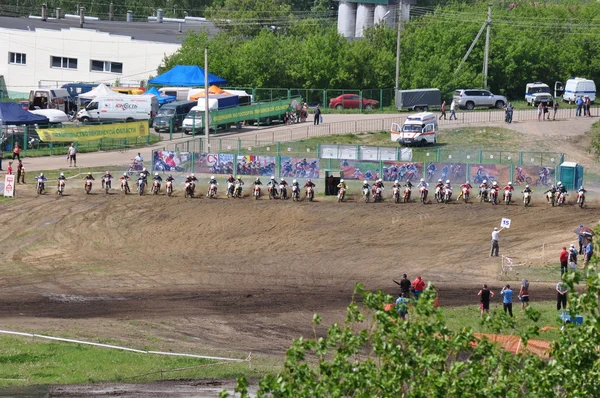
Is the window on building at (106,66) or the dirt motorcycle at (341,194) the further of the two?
the window on building at (106,66)

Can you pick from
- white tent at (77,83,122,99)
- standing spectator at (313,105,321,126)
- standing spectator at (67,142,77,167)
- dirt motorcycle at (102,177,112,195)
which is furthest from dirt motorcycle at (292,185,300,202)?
white tent at (77,83,122,99)

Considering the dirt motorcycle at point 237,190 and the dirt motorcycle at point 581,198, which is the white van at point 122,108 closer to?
the dirt motorcycle at point 237,190

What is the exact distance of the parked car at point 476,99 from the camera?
242 ft

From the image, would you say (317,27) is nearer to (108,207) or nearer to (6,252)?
(108,207)

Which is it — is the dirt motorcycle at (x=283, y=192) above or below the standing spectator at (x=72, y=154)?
below

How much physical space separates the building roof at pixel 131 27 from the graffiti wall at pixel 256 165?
4105 centimetres

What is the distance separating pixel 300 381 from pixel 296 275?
2218 centimetres

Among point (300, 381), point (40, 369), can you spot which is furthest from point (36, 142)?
point (300, 381)

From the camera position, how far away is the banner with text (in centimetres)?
5750

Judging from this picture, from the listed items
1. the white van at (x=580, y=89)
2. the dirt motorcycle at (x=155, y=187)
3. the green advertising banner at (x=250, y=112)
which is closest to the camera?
the dirt motorcycle at (x=155, y=187)

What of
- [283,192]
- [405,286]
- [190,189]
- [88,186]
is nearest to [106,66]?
[88,186]

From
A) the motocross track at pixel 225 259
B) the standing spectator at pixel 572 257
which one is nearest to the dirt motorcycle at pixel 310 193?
the motocross track at pixel 225 259

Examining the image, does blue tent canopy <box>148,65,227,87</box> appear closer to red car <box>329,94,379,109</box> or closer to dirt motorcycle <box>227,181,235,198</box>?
red car <box>329,94,379,109</box>

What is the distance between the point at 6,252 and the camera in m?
38.0
